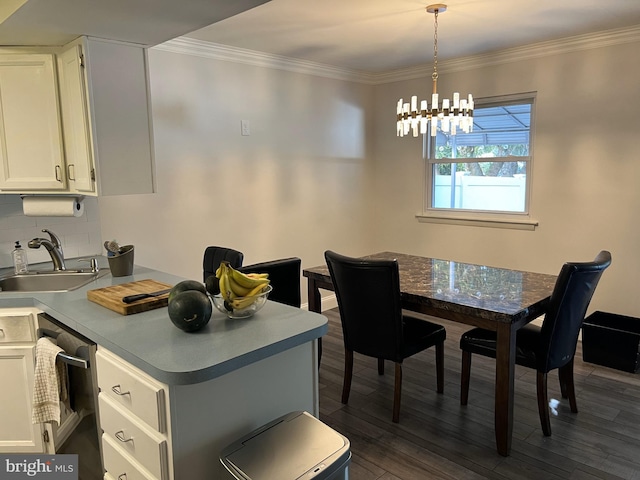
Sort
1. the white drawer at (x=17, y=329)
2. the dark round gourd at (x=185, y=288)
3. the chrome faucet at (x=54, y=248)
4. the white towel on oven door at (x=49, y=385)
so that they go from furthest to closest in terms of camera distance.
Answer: the chrome faucet at (x=54, y=248) → the white drawer at (x=17, y=329) → the white towel on oven door at (x=49, y=385) → the dark round gourd at (x=185, y=288)

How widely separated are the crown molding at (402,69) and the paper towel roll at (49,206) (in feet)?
4.37

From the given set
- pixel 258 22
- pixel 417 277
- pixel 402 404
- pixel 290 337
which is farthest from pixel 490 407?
pixel 258 22

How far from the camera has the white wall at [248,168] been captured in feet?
11.0

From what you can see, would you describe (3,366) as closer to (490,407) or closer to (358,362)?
(358,362)

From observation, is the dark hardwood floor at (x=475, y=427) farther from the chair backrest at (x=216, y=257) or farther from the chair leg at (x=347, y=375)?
the chair backrest at (x=216, y=257)

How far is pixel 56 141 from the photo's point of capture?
245 centimetres

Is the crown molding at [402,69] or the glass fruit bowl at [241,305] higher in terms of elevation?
the crown molding at [402,69]

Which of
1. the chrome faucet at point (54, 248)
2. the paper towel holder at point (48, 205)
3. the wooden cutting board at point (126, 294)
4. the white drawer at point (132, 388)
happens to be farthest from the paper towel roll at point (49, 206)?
the white drawer at point (132, 388)

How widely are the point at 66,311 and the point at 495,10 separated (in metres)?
2.90

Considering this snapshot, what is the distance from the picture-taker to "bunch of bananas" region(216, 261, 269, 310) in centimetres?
165

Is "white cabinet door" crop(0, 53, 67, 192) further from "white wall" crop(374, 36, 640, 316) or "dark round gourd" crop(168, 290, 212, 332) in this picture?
"white wall" crop(374, 36, 640, 316)

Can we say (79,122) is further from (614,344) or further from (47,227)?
(614,344)

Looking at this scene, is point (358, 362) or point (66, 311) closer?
point (66, 311)

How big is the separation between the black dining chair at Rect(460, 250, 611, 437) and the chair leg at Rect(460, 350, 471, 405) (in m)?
0.07
